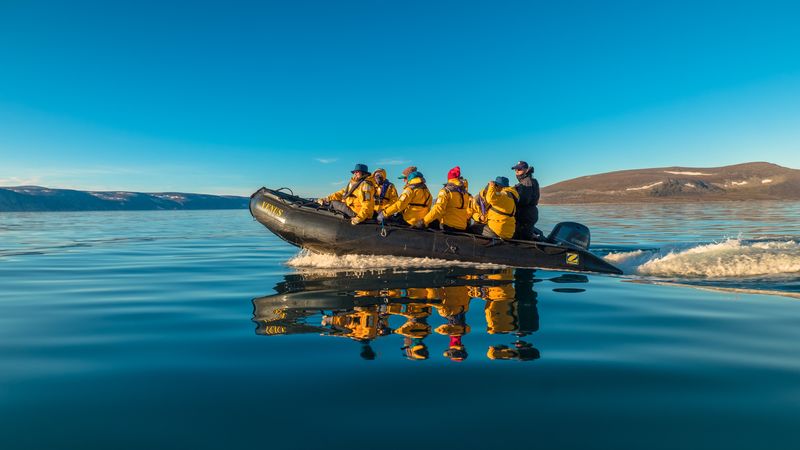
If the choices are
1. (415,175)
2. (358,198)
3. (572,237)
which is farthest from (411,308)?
(572,237)

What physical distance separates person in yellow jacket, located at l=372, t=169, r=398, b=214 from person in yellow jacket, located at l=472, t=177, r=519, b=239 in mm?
2425

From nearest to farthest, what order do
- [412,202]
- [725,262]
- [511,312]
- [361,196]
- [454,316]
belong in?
[454,316] < [511,312] < [725,262] < [412,202] < [361,196]

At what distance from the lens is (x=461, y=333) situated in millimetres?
5039

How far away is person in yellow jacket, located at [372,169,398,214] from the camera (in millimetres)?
11500

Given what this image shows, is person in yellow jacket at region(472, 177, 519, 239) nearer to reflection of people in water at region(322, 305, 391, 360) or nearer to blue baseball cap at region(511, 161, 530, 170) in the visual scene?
blue baseball cap at region(511, 161, 530, 170)

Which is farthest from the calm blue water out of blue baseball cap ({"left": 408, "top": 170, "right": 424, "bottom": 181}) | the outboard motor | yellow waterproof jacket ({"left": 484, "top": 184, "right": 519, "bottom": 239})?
blue baseball cap ({"left": 408, "top": 170, "right": 424, "bottom": 181})

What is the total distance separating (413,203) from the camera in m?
11.1

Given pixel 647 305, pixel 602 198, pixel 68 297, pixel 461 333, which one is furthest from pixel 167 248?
pixel 602 198

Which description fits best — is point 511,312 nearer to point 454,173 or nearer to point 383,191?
point 454,173

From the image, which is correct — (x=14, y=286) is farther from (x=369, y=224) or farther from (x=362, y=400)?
(x=362, y=400)

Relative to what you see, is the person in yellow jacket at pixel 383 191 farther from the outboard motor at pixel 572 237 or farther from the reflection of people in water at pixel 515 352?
the reflection of people in water at pixel 515 352

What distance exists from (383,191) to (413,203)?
93 centimetres

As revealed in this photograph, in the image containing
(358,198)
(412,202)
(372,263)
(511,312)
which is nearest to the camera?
(511,312)

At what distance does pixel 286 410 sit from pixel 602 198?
189 metres
